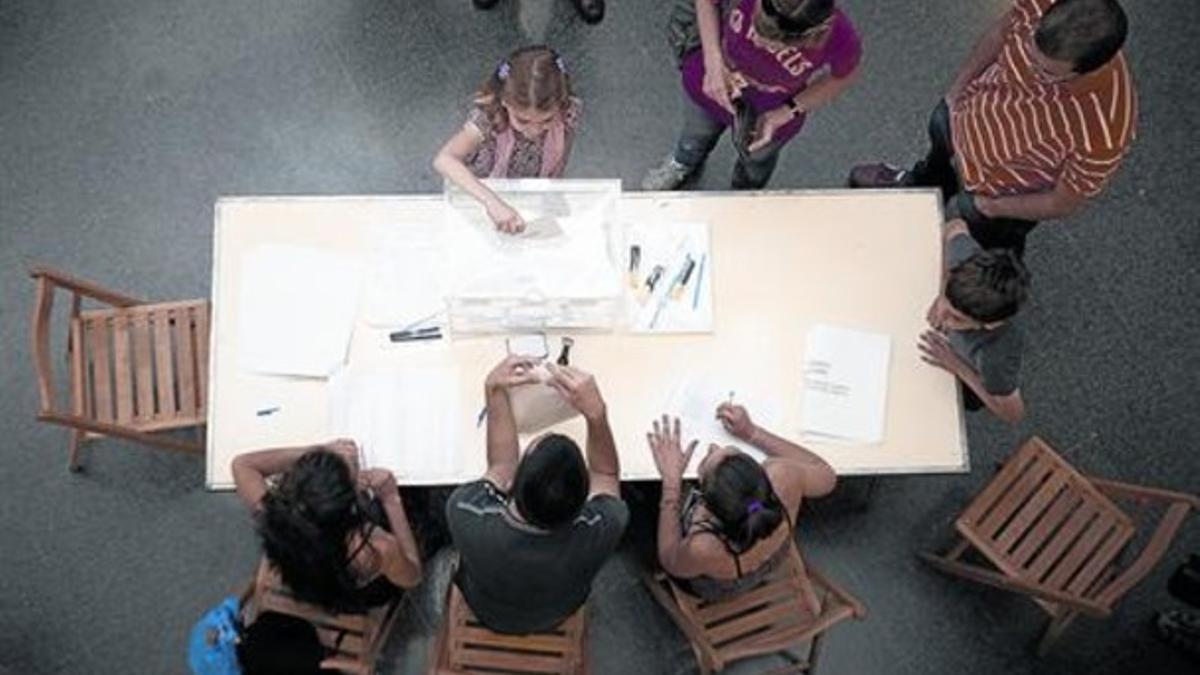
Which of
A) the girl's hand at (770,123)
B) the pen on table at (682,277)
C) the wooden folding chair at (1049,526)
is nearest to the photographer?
the pen on table at (682,277)

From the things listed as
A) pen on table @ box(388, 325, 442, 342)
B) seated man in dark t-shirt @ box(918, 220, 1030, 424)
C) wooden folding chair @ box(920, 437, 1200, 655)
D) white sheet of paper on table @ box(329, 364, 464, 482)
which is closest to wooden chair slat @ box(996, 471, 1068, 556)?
wooden folding chair @ box(920, 437, 1200, 655)

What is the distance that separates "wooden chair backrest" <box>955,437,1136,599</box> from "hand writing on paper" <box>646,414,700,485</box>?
0.87 meters

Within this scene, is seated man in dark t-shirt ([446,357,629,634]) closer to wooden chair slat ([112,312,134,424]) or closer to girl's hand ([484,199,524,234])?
girl's hand ([484,199,524,234])

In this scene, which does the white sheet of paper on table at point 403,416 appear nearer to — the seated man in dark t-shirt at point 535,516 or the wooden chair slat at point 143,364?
the seated man in dark t-shirt at point 535,516

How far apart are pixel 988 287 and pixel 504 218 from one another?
1205 mm

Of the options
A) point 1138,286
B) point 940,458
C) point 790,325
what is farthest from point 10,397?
point 1138,286

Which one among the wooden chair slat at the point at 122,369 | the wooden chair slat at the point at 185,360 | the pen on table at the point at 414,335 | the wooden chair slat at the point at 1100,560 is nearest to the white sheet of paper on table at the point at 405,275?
the pen on table at the point at 414,335

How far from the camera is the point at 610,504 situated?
2.59 meters

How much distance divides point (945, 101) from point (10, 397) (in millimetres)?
3094

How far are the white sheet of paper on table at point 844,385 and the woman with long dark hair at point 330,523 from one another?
107 cm

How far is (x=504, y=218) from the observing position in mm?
2842

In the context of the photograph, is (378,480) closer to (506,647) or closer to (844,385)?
(506,647)

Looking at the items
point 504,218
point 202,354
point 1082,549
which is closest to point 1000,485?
point 1082,549

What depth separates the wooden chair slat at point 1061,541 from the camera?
3.03 metres
